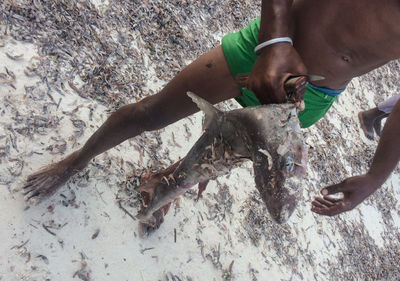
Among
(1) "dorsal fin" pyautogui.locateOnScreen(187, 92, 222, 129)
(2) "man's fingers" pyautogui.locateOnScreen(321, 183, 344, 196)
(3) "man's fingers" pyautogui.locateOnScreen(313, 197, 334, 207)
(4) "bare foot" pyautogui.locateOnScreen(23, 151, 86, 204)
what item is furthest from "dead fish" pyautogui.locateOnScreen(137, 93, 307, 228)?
(4) "bare foot" pyautogui.locateOnScreen(23, 151, 86, 204)

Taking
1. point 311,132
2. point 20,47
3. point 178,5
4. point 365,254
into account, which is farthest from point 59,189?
point 365,254

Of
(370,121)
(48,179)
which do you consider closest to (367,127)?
(370,121)

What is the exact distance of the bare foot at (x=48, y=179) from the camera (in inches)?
72.0

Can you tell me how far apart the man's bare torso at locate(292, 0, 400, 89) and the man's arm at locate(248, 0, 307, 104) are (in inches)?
4.1

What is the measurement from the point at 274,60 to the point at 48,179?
1395mm

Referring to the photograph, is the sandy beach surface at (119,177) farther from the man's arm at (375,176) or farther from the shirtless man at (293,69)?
the man's arm at (375,176)

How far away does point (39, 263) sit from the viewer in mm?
1740

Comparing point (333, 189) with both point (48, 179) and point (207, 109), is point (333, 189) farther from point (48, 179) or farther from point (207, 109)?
point (48, 179)

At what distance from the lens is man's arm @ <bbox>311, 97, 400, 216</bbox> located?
1576 millimetres

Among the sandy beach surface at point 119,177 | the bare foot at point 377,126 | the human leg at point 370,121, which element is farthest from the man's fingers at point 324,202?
the bare foot at point 377,126

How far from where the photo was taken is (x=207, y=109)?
3.85 feet

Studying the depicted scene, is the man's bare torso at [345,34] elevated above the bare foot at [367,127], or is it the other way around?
the man's bare torso at [345,34]

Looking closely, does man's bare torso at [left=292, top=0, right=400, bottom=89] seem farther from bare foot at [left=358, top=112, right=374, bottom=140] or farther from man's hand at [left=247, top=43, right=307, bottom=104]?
bare foot at [left=358, top=112, right=374, bottom=140]

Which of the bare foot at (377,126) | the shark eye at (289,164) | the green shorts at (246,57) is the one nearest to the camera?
the shark eye at (289,164)
